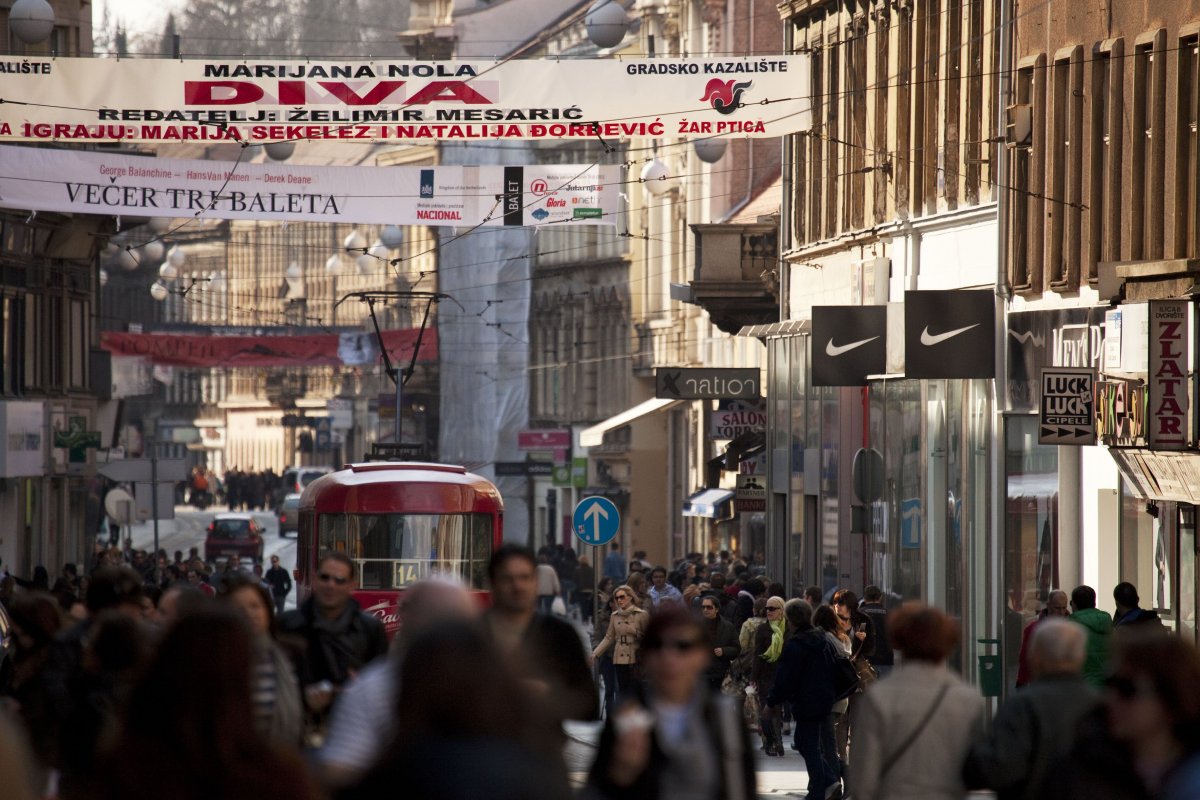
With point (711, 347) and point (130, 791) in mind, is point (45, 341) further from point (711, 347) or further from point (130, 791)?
point (130, 791)

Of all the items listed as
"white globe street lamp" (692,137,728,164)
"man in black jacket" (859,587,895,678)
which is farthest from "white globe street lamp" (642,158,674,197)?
"man in black jacket" (859,587,895,678)

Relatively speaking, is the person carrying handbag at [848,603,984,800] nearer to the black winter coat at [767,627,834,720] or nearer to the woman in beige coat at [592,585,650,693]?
the black winter coat at [767,627,834,720]

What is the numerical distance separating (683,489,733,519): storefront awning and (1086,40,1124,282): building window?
21204 mm

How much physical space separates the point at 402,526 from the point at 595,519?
2.36m

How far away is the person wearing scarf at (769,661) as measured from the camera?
2255 centimetres

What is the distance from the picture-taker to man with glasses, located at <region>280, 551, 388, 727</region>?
10570 mm

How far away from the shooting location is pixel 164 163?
29688 mm

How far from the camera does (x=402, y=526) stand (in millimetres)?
28500

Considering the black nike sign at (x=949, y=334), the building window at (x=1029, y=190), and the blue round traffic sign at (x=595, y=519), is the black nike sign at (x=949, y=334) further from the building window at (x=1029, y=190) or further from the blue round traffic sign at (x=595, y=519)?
the blue round traffic sign at (x=595, y=519)

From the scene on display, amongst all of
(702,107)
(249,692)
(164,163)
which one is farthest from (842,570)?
(249,692)

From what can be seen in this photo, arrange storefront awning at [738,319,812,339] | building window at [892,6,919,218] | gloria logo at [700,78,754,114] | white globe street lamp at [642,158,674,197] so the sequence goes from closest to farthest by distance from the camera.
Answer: gloria logo at [700,78,754,114], building window at [892,6,919,218], white globe street lamp at [642,158,674,197], storefront awning at [738,319,812,339]

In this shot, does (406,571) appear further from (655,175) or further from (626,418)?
(626,418)

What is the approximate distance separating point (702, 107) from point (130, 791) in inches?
933

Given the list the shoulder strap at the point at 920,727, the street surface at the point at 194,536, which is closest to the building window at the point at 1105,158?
the shoulder strap at the point at 920,727
